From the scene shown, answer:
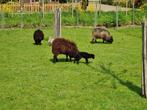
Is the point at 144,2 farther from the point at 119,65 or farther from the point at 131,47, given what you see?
the point at 119,65

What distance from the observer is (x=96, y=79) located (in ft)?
52.0

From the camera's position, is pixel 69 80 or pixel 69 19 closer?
pixel 69 80

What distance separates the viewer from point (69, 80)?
15633 mm

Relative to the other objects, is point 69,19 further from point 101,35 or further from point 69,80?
point 69,80

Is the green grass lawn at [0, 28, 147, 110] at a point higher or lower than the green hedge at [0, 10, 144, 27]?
lower

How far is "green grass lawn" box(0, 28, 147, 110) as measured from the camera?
12.5 meters

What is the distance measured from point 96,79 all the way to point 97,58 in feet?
18.3

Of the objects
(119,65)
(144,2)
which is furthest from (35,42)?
(144,2)

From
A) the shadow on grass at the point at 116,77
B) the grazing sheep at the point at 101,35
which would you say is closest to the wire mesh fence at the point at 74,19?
the grazing sheep at the point at 101,35

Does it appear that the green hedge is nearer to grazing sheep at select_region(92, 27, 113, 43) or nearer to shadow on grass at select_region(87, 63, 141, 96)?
grazing sheep at select_region(92, 27, 113, 43)

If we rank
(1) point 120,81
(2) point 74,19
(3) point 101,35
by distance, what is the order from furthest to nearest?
(2) point 74,19
(3) point 101,35
(1) point 120,81

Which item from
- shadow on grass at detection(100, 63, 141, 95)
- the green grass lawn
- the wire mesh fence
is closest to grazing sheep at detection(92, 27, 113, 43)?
the green grass lawn

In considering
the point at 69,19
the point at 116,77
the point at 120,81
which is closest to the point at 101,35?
the point at 116,77

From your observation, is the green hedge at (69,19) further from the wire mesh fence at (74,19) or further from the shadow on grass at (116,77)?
the shadow on grass at (116,77)
